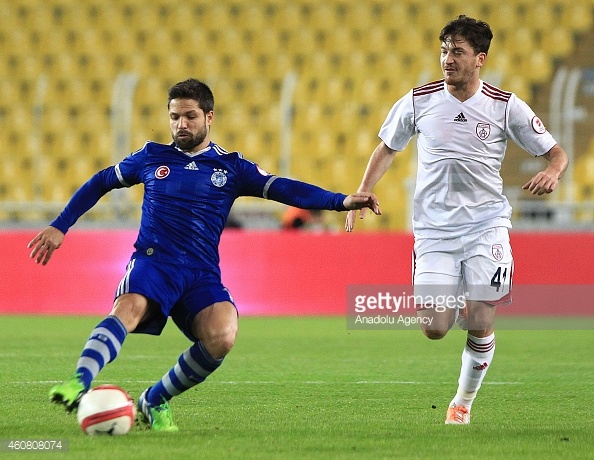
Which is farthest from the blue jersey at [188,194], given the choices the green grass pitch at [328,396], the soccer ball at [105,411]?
the green grass pitch at [328,396]

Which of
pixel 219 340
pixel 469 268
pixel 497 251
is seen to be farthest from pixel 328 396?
pixel 219 340

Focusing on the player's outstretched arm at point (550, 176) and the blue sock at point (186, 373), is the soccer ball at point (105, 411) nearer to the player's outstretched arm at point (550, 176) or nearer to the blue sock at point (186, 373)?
the blue sock at point (186, 373)

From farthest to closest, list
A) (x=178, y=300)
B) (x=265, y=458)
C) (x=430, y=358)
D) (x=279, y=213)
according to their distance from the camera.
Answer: (x=279, y=213)
(x=430, y=358)
(x=178, y=300)
(x=265, y=458)

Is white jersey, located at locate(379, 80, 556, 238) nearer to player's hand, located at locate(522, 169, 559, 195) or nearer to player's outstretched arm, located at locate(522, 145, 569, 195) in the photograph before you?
player's outstretched arm, located at locate(522, 145, 569, 195)

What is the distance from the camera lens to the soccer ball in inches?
190

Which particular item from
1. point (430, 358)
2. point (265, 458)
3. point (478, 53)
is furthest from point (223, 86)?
point (265, 458)

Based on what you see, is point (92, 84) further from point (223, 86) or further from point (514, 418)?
point (514, 418)

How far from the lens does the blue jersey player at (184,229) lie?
209 inches

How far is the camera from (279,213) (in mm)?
15117

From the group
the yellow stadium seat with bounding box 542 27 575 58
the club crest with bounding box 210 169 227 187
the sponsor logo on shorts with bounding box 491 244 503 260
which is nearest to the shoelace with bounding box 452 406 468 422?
the sponsor logo on shorts with bounding box 491 244 503 260

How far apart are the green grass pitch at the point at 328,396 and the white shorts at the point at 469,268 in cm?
65

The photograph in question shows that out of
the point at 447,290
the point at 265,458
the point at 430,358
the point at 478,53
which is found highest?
the point at 478,53

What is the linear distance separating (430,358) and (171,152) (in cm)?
420

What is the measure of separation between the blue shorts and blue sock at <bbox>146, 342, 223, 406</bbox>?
0.13 meters
